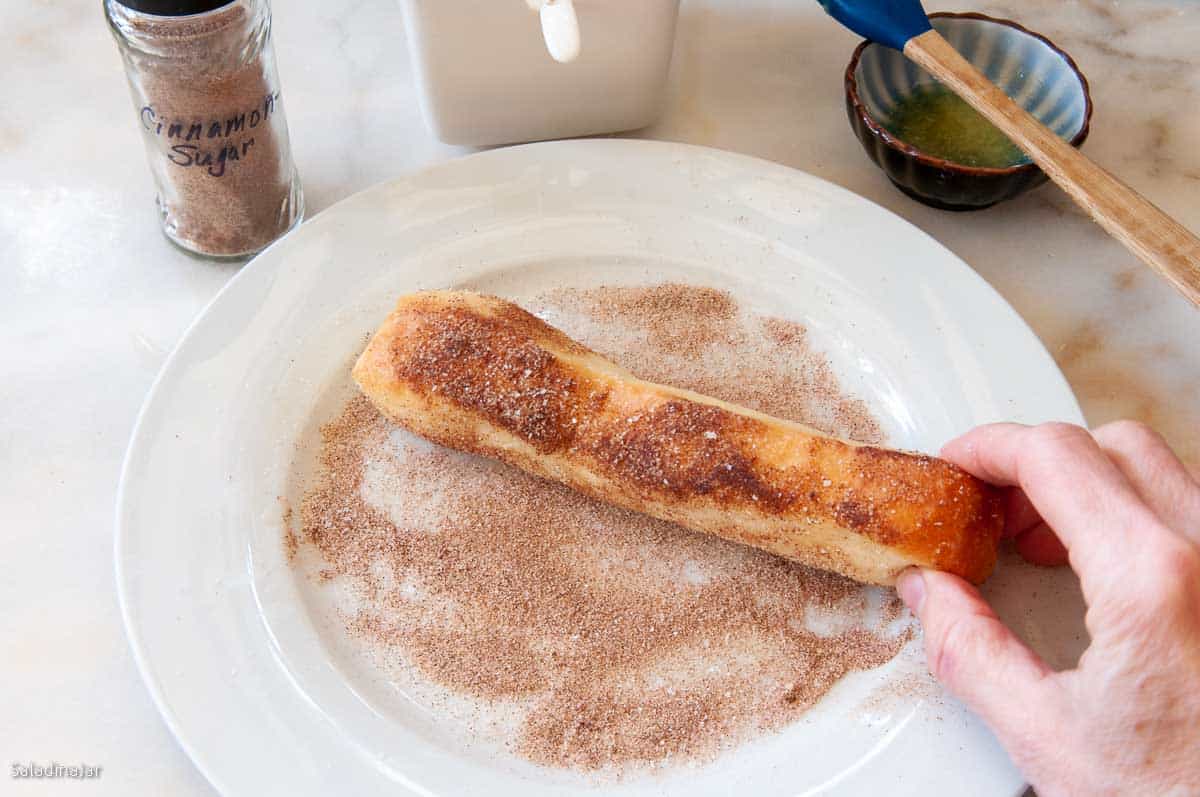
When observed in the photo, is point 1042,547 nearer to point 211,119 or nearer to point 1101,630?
point 1101,630

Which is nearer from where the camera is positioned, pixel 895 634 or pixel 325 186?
pixel 895 634

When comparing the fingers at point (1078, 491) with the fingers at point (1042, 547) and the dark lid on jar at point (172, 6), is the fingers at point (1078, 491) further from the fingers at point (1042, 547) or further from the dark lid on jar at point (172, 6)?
the dark lid on jar at point (172, 6)

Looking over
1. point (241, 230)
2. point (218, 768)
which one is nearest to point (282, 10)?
point (241, 230)

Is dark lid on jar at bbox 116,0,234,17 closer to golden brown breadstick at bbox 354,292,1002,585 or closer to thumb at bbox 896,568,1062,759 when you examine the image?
golden brown breadstick at bbox 354,292,1002,585

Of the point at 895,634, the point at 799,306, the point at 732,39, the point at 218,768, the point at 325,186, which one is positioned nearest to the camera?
the point at 218,768

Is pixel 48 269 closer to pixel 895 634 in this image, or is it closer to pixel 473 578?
pixel 473 578

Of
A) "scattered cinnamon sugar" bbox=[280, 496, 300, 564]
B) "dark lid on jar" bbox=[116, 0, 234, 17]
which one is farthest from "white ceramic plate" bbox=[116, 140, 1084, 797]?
"dark lid on jar" bbox=[116, 0, 234, 17]

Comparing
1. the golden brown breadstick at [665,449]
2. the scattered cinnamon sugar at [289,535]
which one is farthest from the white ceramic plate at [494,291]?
the golden brown breadstick at [665,449]
